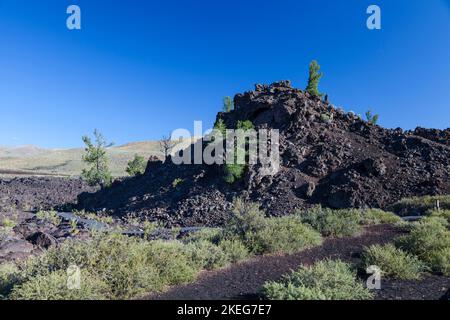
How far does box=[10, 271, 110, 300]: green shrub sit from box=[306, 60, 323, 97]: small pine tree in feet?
130

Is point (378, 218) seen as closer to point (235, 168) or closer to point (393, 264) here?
point (393, 264)

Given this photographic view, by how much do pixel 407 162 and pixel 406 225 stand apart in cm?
1632

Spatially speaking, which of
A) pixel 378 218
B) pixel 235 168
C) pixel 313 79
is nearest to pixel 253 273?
pixel 378 218

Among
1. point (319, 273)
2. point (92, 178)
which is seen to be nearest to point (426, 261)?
point (319, 273)

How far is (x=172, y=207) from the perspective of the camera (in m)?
27.9

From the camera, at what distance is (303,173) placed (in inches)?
1176

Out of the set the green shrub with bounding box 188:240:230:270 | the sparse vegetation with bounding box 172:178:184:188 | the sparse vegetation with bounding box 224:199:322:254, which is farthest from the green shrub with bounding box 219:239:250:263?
the sparse vegetation with bounding box 172:178:184:188

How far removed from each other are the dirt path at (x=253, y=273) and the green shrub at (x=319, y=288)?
2.41ft

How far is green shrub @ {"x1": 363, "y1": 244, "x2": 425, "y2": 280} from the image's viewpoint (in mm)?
8156

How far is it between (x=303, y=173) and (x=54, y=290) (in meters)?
25.6

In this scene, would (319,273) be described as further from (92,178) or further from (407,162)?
(92,178)

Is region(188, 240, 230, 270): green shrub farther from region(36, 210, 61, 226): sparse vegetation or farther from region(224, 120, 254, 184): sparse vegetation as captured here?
region(224, 120, 254, 184): sparse vegetation

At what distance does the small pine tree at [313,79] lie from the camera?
4288cm

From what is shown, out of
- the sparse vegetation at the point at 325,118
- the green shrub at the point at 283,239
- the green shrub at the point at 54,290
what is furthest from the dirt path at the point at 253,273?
the sparse vegetation at the point at 325,118
